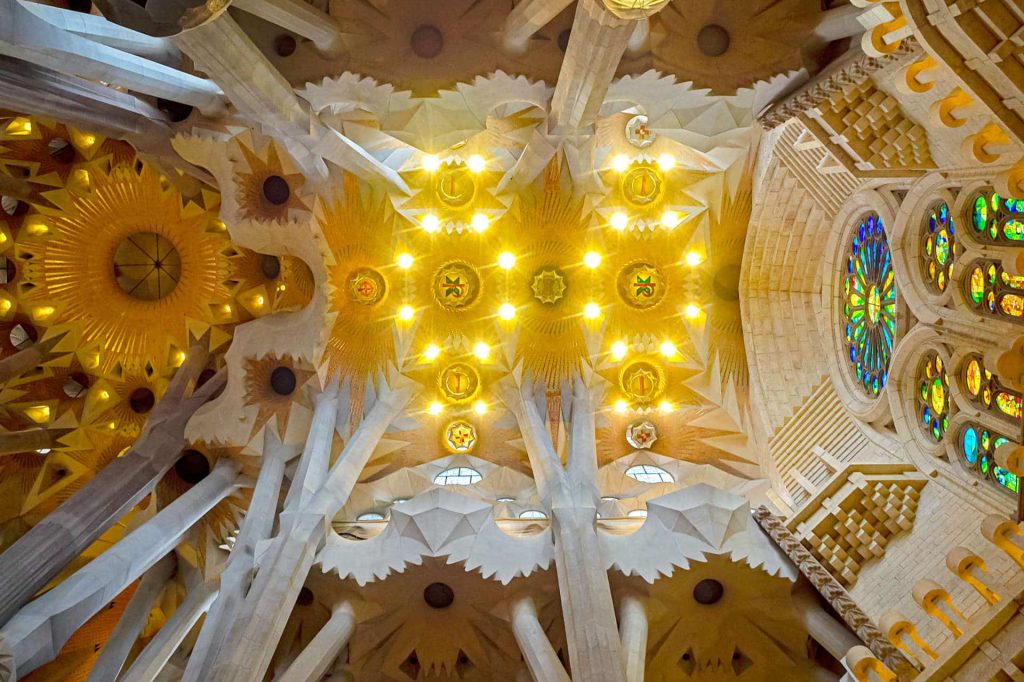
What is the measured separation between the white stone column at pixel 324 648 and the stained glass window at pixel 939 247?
798 cm

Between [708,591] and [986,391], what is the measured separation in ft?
12.5

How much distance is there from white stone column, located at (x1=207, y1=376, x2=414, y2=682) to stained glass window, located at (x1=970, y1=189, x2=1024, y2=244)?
7.86m

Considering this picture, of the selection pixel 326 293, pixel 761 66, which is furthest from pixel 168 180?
pixel 761 66

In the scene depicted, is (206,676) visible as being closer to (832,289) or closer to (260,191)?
(260,191)

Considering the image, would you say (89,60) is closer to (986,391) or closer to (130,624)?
(130,624)

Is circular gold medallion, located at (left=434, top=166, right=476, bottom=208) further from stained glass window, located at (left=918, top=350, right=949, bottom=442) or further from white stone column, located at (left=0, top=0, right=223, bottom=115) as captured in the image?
stained glass window, located at (left=918, top=350, right=949, bottom=442)

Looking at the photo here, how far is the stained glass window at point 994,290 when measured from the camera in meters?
6.39

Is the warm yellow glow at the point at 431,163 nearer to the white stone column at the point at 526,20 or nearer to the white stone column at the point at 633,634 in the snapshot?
the white stone column at the point at 526,20

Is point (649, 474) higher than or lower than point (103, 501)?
higher

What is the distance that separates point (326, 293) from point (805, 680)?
344 inches

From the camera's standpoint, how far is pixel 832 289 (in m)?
10.7

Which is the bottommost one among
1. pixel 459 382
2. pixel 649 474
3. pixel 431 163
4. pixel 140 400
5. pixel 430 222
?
pixel 649 474

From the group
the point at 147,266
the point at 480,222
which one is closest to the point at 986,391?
the point at 480,222

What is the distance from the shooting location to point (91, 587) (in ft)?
25.8
